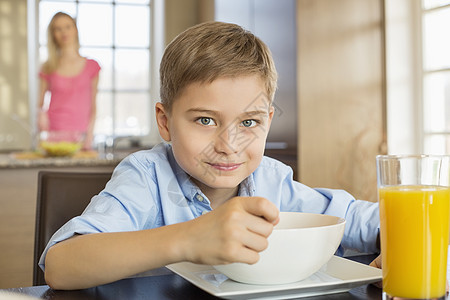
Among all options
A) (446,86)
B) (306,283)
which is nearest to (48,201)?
(306,283)

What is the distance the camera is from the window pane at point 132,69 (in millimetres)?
4938

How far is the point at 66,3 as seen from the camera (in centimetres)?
478

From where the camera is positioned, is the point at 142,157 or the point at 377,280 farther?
the point at 142,157

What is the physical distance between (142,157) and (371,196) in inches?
86.3

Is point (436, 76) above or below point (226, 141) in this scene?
above

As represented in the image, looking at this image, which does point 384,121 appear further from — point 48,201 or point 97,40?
point 97,40

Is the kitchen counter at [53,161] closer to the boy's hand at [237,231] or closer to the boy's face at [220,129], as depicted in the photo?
the boy's face at [220,129]

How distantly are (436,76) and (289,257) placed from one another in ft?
8.16

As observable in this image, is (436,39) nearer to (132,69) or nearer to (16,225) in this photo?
(16,225)

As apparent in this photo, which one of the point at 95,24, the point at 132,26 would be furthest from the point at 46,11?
the point at 132,26

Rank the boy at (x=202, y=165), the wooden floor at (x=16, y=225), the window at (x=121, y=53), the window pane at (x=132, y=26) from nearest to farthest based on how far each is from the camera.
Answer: the boy at (x=202, y=165) < the wooden floor at (x=16, y=225) < the window at (x=121, y=53) < the window pane at (x=132, y=26)

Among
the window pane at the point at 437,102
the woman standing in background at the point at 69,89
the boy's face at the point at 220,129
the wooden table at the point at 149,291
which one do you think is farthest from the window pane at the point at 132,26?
the wooden table at the point at 149,291

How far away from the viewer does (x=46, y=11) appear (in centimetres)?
475

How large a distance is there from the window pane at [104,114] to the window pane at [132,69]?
152 mm
